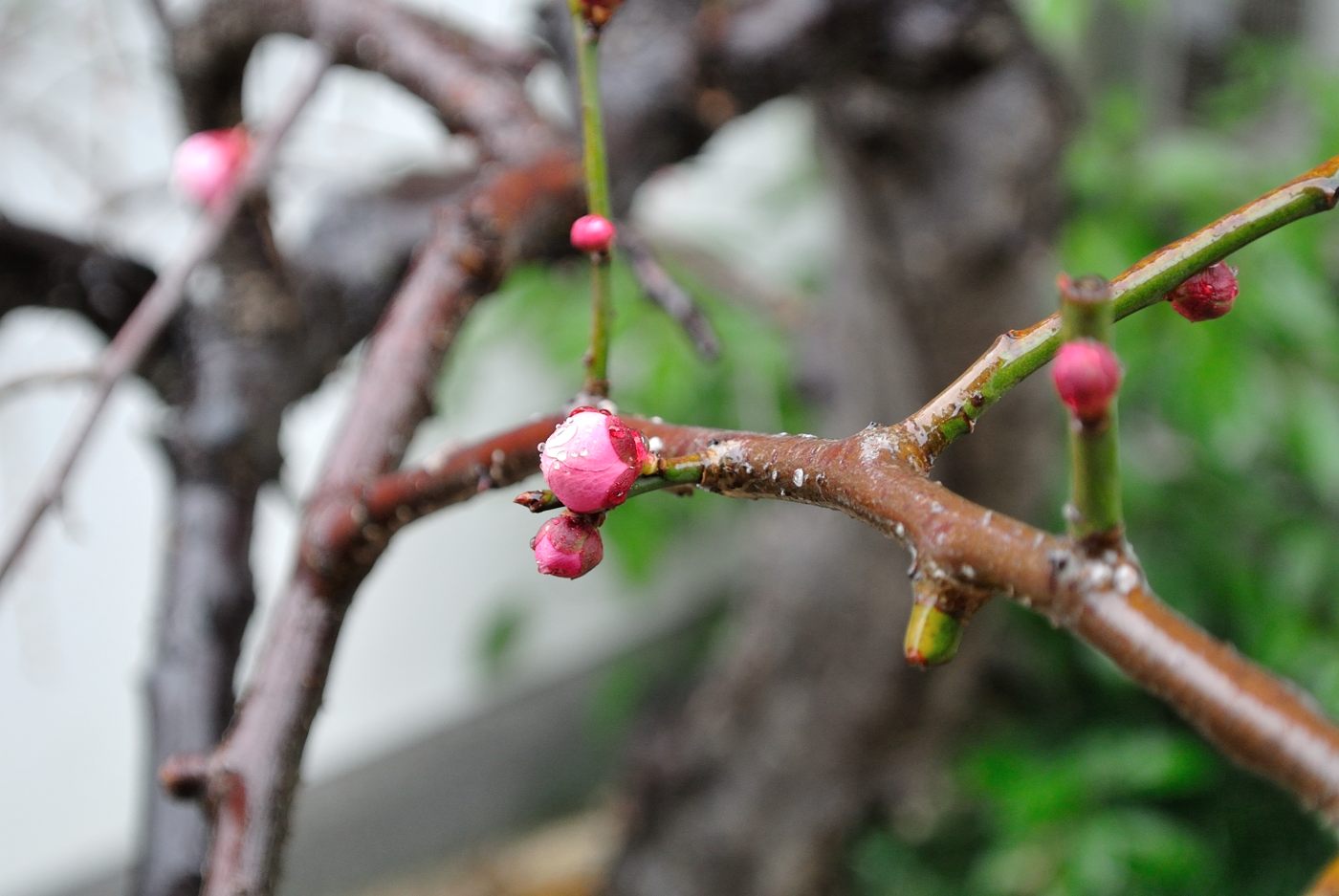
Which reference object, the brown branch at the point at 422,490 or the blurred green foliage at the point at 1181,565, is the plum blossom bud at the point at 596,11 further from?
the blurred green foliage at the point at 1181,565

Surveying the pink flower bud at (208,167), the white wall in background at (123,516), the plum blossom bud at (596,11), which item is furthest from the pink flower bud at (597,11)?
the white wall in background at (123,516)

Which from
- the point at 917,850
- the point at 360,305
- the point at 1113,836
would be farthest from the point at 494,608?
the point at 360,305

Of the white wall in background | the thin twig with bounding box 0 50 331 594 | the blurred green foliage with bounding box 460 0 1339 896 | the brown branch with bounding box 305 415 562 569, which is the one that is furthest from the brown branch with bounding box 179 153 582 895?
the blurred green foliage with bounding box 460 0 1339 896

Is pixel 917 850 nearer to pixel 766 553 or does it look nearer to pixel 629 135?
pixel 766 553

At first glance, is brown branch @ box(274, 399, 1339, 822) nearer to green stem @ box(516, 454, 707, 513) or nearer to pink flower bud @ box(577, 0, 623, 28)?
green stem @ box(516, 454, 707, 513)

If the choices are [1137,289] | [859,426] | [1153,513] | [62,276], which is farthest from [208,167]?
[1153,513]
